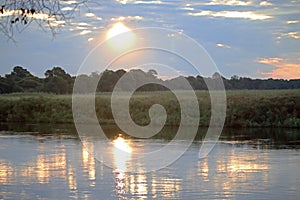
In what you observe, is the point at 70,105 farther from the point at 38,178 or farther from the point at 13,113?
the point at 38,178

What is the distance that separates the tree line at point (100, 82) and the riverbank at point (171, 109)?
4.86 ft

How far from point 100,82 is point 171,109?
46.7ft

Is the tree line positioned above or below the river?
above

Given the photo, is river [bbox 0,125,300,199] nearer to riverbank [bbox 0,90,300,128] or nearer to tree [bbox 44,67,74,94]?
riverbank [bbox 0,90,300,128]

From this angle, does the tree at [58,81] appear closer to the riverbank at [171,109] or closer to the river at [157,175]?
the riverbank at [171,109]

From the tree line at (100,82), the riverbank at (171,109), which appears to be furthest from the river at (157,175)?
the tree line at (100,82)

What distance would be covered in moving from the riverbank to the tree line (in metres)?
1.48

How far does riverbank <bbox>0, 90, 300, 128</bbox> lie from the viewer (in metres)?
36.7

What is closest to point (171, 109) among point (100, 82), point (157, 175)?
point (100, 82)

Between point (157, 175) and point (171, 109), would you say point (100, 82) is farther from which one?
point (157, 175)

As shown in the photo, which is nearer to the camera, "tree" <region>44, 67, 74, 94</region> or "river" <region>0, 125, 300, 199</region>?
"river" <region>0, 125, 300, 199</region>

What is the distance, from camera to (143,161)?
18.6 metres

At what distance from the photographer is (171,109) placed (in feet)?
130

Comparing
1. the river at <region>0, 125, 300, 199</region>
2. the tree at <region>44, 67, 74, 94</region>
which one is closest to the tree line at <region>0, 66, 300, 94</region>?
the tree at <region>44, 67, 74, 94</region>
